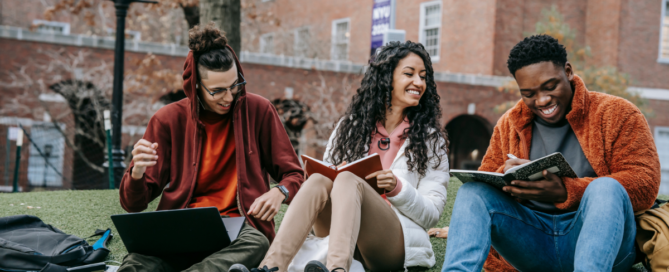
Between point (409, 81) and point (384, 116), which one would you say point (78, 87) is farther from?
point (409, 81)

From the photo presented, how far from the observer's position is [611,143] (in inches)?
105

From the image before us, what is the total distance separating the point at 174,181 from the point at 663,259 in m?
2.39

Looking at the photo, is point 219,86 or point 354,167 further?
point 219,86

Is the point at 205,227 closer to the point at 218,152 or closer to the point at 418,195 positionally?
the point at 218,152

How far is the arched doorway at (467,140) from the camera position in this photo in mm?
18828

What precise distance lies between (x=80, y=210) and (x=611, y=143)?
A: 448cm

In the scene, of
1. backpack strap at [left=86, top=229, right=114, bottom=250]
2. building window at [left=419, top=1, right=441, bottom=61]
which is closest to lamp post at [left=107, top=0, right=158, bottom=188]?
backpack strap at [left=86, top=229, right=114, bottom=250]

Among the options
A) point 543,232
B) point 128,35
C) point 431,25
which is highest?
point 431,25

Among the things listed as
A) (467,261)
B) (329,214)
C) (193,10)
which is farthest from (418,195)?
(193,10)

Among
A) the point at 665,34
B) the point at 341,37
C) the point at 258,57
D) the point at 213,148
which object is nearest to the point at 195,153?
the point at 213,148

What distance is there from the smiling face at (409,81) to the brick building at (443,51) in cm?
1022

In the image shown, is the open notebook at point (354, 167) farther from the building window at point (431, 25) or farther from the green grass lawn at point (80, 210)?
the building window at point (431, 25)

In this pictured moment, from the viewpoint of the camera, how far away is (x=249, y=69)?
49.3 feet

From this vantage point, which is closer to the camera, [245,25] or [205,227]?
[205,227]
